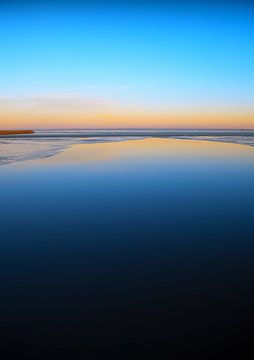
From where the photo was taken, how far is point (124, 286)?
10.2ft

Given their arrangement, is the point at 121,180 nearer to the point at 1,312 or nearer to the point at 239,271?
the point at 239,271

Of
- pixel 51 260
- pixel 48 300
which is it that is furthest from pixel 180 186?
pixel 48 300

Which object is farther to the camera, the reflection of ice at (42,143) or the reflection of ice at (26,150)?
the reflection of ice at (42,143)

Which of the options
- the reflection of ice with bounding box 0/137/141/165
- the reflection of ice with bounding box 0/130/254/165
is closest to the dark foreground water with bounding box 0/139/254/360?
the reflection of ice with bounding box 0/137/141/165

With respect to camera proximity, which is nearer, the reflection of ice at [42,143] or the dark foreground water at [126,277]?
the dark foreground water at [126,277]

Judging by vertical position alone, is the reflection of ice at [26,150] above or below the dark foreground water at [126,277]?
above

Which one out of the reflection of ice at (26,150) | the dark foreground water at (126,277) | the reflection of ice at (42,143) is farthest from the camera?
the reflection of ice at (42,143)

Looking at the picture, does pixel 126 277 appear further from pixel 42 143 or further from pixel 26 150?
pixel 42 143

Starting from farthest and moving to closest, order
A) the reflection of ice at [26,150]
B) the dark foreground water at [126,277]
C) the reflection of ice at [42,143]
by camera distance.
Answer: the reflection of ice at [42,143] → the reflection of ice at [26,150] → the dark foreground water at [126,277]

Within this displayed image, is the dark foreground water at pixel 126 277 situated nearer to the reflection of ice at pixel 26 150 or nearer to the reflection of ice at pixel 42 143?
the reflection of ice at pixel 26 150

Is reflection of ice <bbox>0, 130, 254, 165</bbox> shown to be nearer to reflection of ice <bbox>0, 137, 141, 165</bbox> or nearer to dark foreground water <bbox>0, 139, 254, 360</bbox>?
reflection of ice <bbox>0, 137, 141, 165</bbox>

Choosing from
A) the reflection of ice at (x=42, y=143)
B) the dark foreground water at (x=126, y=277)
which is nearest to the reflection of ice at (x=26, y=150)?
the reflection of ice at (x=42, y=143)

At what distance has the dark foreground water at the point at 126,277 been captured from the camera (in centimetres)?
233

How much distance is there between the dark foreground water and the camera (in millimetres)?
2334
